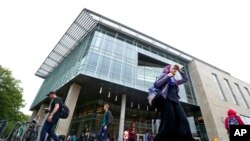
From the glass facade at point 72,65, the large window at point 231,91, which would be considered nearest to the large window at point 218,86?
the large window at point 231,91

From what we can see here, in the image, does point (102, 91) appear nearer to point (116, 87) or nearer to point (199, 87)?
point (116, 87)

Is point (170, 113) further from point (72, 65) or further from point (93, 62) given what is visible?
point (72, 65)

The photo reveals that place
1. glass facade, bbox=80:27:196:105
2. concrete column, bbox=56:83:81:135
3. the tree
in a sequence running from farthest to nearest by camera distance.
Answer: the tree → glass facade, bbox=80:27:196:105 → concrete column, bbox=56:83:81:135

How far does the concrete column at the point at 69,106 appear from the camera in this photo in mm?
15398

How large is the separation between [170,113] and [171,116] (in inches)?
1.6

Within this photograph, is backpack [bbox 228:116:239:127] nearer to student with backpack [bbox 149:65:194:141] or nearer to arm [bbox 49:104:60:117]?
student with backpack [bbox 149:65:194:141]

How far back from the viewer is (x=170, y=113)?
2.05 meters

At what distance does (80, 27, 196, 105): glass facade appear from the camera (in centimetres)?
1869

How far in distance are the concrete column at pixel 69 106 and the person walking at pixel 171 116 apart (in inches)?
617

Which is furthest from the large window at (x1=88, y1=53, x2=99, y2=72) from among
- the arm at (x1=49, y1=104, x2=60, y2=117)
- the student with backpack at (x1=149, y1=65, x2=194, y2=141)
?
the student with backpack at (x1=149, y1=65, x2=194, y2=141)

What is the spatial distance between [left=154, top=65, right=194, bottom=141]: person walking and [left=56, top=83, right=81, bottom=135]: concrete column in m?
15.7

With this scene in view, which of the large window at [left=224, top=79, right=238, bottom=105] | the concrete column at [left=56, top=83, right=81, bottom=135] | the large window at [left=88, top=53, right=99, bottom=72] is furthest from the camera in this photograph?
the large window at [left=224, top=79, right=238, bottom=105]

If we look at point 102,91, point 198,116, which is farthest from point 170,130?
point 198,116

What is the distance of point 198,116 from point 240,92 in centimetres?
1347
